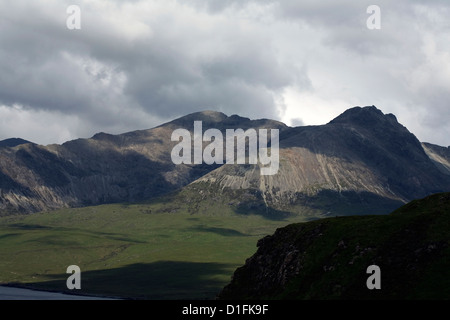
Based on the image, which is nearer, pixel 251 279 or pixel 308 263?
pixel 308 263

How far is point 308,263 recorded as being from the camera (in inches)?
5271

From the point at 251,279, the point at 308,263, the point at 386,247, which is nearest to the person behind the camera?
the point at 386,247

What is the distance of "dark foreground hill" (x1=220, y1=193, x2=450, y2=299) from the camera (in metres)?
111

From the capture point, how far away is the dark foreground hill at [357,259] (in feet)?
365

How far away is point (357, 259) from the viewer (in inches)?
4840

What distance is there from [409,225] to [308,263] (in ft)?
75.2

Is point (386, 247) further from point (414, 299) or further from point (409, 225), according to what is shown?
point (414, 299)
